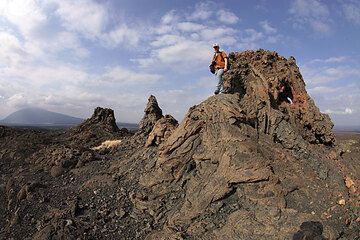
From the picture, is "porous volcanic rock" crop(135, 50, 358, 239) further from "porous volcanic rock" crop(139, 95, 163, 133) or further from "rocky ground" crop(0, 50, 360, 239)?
"porous volcanic rock" crop(139, 95, 163, 133)

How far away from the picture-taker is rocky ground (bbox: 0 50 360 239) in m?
15.2

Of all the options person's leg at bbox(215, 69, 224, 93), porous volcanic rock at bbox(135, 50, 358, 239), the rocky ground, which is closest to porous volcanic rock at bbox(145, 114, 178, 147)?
the rocky ground

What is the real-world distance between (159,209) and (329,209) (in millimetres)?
7766

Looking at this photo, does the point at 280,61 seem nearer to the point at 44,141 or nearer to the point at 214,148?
the point at 214,148

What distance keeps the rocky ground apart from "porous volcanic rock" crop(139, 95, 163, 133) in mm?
3803

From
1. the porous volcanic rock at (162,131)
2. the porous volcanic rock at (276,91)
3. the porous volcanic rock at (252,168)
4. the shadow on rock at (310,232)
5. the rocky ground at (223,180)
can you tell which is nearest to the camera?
the shadow on rock at (310,232)

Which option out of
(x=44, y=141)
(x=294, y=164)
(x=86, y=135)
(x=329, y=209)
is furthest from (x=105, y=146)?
(x=329, y=209)

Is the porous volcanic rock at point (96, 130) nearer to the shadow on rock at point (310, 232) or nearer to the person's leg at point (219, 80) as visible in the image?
the person's leg at point (219, 80)

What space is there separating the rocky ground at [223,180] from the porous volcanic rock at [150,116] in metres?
3.80

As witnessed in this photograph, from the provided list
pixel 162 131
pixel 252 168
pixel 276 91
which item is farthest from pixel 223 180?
pixel 276 91

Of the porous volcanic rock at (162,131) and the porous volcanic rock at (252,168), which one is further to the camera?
the porous volcanic rock at (162,131)

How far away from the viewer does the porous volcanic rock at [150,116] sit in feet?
92.2

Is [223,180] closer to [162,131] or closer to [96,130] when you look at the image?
[162,131]

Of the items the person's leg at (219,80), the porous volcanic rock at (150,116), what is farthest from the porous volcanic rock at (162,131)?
the porous volcanic rock at (150,116)
